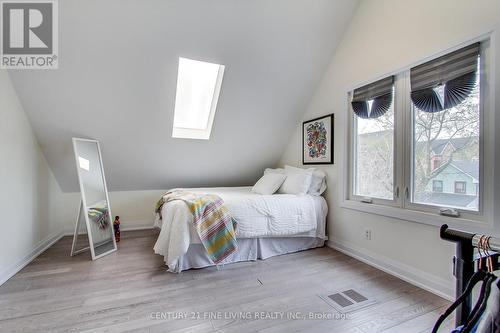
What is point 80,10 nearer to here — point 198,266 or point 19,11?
point 19,11

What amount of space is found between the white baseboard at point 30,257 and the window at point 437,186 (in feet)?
12.7

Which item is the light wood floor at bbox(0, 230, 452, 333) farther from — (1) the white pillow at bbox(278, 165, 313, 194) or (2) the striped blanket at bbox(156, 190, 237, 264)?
(1) the white pillow at bbox(278, 165, 313, 194)

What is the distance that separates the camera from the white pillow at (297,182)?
305cm

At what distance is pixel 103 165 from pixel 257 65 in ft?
8.45

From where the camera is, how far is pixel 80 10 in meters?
2.03

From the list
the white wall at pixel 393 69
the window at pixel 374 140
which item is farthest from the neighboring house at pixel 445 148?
the window at pixel 374 140

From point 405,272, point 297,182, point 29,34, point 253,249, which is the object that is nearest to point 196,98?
point 29,34

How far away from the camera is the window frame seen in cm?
165

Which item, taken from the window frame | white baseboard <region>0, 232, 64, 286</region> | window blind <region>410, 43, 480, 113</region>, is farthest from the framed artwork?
white baseboard <region>0, 232, 64, 286</region>

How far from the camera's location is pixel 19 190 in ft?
7.84

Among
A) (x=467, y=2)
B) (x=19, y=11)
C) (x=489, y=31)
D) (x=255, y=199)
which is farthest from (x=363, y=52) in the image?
(x=19, y=11)

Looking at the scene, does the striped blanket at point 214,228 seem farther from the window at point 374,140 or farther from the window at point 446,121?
the window at point 446,121

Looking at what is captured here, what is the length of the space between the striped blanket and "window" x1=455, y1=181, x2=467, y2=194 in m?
1.97

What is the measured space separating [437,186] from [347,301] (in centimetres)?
124
